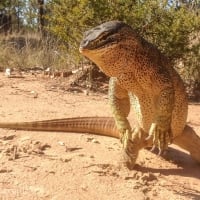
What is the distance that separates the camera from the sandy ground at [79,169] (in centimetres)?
403

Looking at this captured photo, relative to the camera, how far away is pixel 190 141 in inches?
197

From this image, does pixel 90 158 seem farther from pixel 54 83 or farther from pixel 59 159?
pixel 54 83

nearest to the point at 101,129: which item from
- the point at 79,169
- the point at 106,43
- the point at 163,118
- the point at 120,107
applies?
the point at 79,169

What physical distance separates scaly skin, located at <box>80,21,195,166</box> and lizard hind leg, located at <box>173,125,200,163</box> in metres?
0.27

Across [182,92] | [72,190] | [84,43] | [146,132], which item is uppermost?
[84,43]

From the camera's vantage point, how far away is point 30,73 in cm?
1023

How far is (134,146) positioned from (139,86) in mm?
971

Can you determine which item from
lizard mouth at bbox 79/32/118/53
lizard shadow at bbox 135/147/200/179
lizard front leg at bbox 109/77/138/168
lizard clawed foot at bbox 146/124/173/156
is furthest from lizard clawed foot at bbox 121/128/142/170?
lizard mouth at bbox 79/32/118/53

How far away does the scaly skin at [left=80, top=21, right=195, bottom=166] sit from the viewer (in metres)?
3.44

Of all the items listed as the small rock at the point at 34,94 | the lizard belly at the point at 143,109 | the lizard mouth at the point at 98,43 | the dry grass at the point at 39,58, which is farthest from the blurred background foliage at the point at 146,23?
the lizard mouth at the point at 98,43

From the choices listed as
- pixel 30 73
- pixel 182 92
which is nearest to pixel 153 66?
pixel 182 92

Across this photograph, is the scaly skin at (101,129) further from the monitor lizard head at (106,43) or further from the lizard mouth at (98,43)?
the lizard mouth at (98,43)

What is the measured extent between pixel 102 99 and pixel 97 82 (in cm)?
150

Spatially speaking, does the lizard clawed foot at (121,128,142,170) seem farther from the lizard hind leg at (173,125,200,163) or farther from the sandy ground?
the lizard hind leg at (173,125,200,163)
